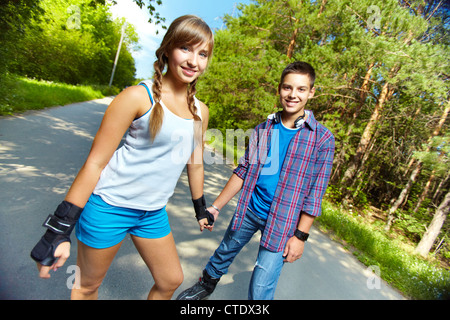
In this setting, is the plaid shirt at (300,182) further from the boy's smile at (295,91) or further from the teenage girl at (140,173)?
the teenage girl at (140,173)

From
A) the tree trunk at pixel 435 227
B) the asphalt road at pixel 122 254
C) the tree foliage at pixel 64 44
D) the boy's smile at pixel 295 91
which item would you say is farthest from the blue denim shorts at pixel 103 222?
the tree foliage at pixel 64 44

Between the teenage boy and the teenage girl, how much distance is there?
0.74 metres

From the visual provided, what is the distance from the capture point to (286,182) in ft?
6.10

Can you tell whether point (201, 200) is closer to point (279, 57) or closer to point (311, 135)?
point (311, 135)

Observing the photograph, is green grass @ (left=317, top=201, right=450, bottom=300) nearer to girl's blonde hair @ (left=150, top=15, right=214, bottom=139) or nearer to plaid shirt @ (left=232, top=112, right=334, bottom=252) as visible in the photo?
plaid shirt @ (left=232, top=112, right=334, bottom=252)

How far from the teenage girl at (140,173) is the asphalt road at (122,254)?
2.34 feet

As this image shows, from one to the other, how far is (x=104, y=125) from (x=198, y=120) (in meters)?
0.59

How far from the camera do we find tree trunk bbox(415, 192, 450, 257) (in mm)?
7320

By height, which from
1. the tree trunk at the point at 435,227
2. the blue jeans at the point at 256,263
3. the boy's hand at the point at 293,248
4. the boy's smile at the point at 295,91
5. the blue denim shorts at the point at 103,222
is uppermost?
the boy's smile at the point at 295,91

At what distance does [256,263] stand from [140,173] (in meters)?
1.22

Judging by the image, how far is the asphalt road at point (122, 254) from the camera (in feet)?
6.92

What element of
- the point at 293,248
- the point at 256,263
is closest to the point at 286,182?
the point at 293,248

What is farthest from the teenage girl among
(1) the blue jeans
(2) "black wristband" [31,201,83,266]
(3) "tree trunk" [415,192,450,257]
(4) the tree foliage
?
(4) the tree foliage

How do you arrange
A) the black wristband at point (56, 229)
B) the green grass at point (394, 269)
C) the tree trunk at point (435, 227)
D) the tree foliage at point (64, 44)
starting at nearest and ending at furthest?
the black wristband at point (56, 229)
the green grass at point (394, 269)
the tree trunk at point (435, 227)
the tree foliage at point (64, 44)
